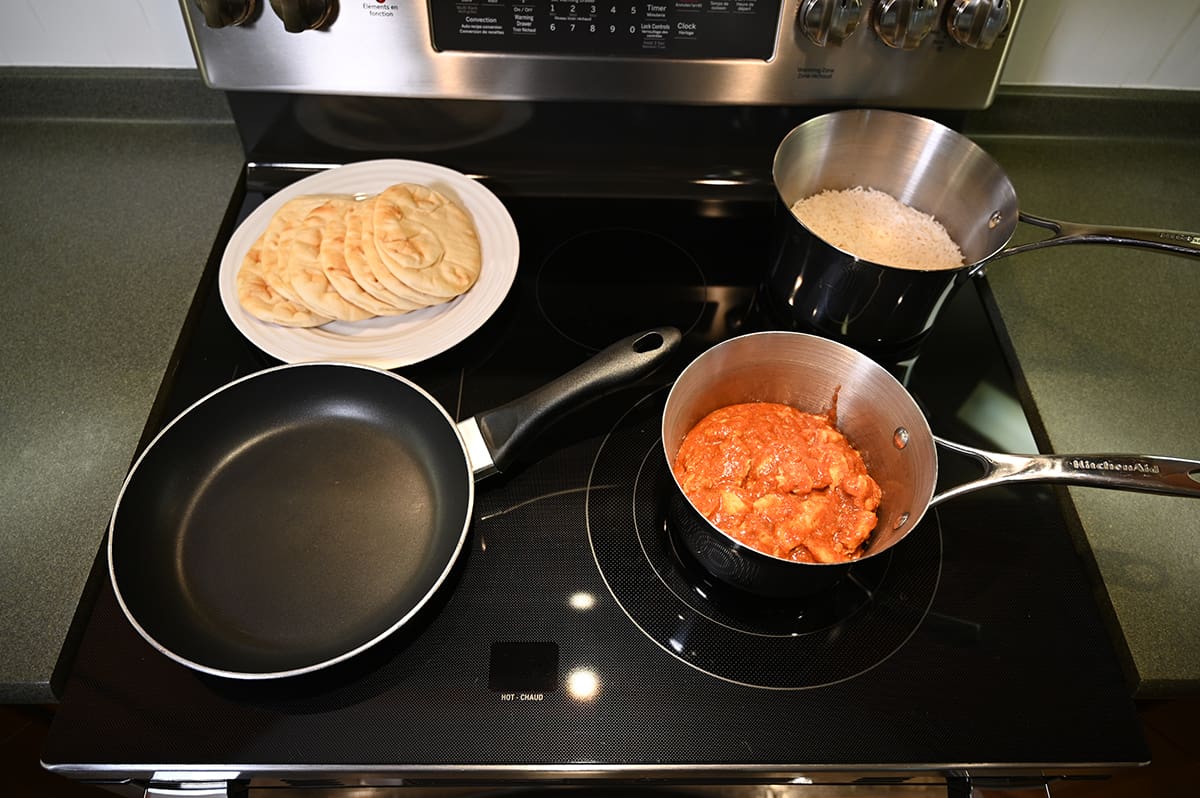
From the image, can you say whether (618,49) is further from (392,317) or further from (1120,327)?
(1120,327)

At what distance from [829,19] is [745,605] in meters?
0.65

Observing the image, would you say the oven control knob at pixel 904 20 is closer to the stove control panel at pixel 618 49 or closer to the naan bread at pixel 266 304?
the stove control panel at pixel 618 49

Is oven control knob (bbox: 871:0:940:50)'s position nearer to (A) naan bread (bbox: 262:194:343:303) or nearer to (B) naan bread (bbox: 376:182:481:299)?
(B) naan bread (bbox: 376:182:481:299)

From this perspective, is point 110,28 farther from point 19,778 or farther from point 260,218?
point 19,778

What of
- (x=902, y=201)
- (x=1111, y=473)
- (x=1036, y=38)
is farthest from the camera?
A: (x=1036, y=38)

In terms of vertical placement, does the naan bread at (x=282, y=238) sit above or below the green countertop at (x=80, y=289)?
above

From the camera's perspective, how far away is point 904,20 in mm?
878

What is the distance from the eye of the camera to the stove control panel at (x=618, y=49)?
896mm

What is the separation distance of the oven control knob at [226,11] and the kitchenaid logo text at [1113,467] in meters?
0.97

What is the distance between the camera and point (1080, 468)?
0.68 metres

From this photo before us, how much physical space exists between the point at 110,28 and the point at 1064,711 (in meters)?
1.36

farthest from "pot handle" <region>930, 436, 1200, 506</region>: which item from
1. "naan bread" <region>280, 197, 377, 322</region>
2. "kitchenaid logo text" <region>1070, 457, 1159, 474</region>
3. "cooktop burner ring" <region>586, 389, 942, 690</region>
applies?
"naan bread" <region>280, 197, 377, 322</region>

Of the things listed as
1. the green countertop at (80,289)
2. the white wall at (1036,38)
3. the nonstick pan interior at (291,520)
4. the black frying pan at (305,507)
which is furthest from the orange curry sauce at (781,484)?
the white wall at (1036,38)

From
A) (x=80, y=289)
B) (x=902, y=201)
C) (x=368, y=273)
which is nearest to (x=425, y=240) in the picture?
(x=368, y=273)
